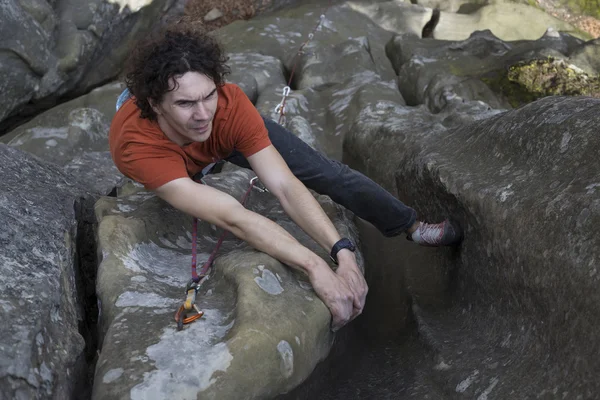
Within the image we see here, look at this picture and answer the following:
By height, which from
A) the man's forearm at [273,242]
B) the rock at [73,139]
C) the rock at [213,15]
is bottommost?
the rock at [213,15]

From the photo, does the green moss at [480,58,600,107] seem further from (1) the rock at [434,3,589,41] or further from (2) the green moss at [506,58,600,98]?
(1) the rock at [434,3,589,41]

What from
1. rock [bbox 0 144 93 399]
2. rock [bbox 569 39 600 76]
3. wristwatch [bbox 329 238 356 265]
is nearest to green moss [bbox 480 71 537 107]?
rock [bbox 569 39 600 76]

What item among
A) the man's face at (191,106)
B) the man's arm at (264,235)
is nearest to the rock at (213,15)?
the man's face at (191,106)

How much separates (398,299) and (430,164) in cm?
102

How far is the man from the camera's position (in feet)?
11.9

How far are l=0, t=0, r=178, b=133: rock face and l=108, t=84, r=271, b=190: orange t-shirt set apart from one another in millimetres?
4869

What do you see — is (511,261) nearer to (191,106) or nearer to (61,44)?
(191,106)

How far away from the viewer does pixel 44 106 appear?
9.35 m

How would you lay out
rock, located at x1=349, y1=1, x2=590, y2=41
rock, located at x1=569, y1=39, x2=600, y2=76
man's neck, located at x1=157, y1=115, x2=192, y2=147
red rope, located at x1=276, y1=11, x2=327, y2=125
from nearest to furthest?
man's neck, located at x1=157, y1=115, x2=192, y2=147
red rope, located at x1=276, y1=11, x2=327, y2=125
rock, located at x1=569, y1=39, x2=600, y2=76
rock, located at x1=349, y1=1, x2=590, y2=41

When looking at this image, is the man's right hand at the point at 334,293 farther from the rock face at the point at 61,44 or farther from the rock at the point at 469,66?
the rock face at the point at 61,44

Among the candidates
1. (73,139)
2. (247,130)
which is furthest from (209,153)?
(73,139)

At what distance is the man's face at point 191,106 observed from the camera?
12.0ft

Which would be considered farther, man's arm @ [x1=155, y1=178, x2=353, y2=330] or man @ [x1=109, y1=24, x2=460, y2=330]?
man @ [x1=109, y1=24, x2=460, y2=330]

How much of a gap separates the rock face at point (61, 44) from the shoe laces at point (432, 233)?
20.6 feet
